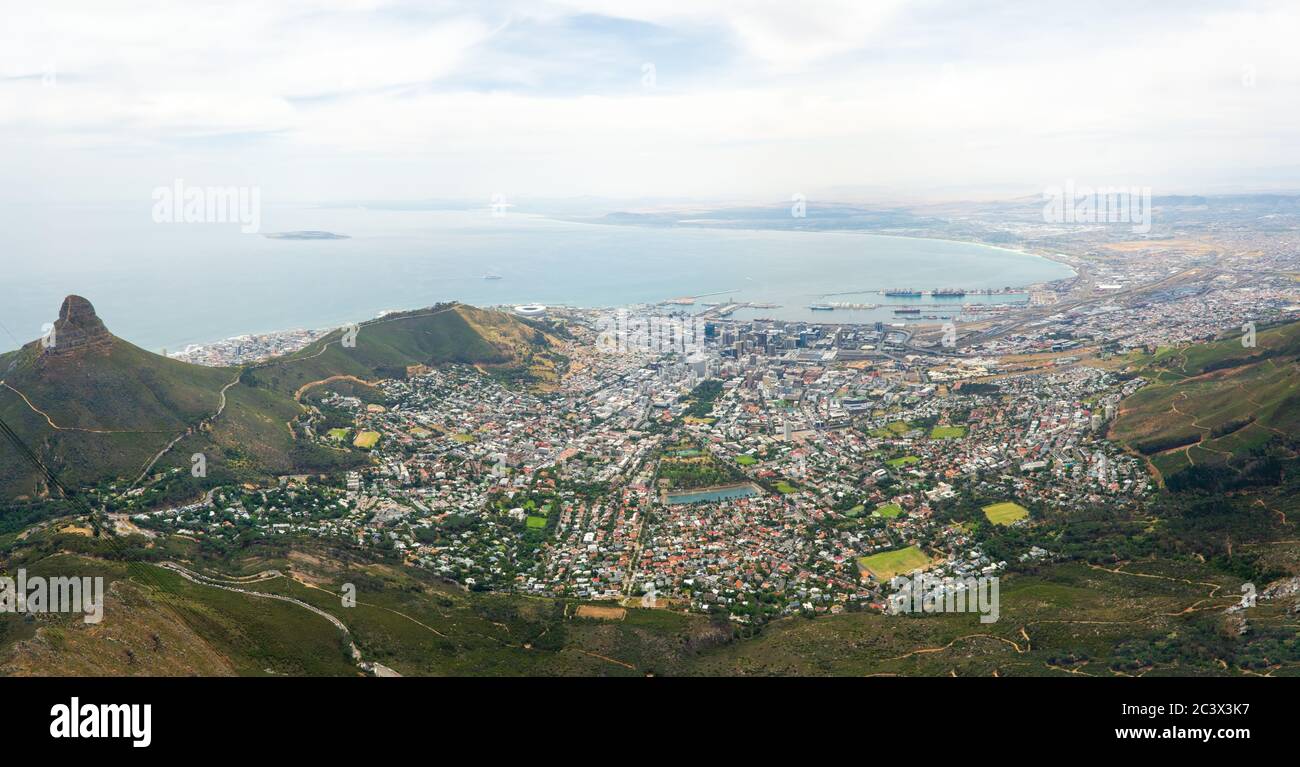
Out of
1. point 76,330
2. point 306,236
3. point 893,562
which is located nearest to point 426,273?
point 306,236

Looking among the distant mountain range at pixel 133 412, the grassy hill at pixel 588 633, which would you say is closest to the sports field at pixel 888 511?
the grassy hill at pixel 588 633

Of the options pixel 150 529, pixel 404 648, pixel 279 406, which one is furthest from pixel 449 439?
pixel 404 648

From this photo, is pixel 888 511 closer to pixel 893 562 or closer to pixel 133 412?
pixel 893 562

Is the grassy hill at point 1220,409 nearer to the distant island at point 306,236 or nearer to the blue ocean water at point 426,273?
the blue ocean water at point 426,273

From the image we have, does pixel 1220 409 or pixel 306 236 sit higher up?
pixel 306 236

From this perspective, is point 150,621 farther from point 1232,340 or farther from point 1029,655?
point 1232,340

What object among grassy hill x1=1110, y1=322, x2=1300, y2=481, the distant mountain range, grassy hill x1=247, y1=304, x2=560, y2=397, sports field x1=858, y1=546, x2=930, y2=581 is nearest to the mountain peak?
the distant mountain range

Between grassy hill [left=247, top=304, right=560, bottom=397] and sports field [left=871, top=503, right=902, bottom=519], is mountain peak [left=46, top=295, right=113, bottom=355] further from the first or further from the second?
sports field [left=871, top=503, right=902, bottom=519]
